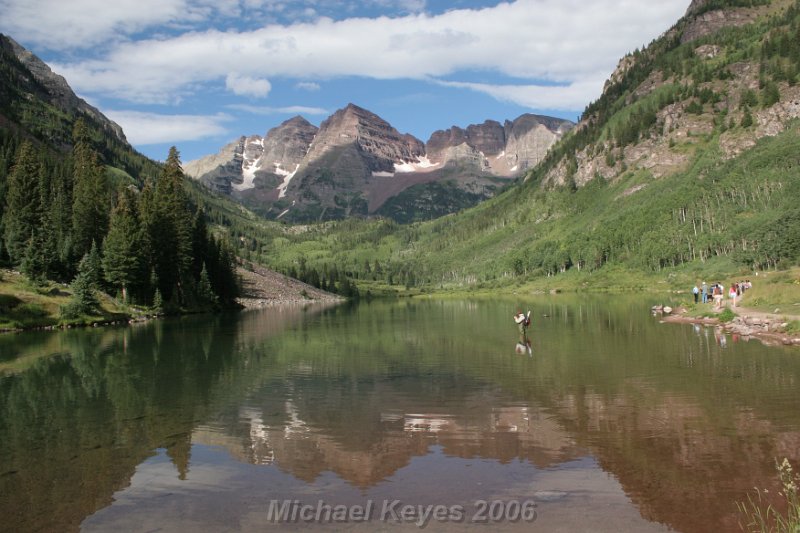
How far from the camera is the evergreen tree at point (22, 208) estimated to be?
103 meters

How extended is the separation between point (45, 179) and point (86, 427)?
123m

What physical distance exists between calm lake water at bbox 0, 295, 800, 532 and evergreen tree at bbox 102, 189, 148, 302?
64.3 m

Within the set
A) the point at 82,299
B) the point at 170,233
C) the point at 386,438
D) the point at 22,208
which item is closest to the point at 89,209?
the point at 22,208

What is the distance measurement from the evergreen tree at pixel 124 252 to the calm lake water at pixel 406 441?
211ft

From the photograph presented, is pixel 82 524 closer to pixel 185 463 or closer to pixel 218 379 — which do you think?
pixel 185 463

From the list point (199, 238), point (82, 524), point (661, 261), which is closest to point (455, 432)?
point (82, 524)

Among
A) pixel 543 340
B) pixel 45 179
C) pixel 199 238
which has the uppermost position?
pixel 45 179

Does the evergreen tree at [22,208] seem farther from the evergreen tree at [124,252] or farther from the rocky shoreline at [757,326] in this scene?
the rocky shoreline at [757,326]

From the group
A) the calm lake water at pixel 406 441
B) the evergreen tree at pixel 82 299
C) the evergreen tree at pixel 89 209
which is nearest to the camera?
the calm lake water at pixel 406 441

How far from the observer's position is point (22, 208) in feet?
360

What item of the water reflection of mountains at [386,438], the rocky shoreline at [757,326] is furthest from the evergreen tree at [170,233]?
the water reflection of mountains at [386,438]

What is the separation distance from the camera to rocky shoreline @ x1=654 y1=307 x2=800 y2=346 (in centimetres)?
4091

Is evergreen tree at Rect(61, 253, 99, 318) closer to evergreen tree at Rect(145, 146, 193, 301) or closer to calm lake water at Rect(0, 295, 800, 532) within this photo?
evergreen tree at Rect(145, 146, 193, 301)

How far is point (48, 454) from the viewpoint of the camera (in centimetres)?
1952
